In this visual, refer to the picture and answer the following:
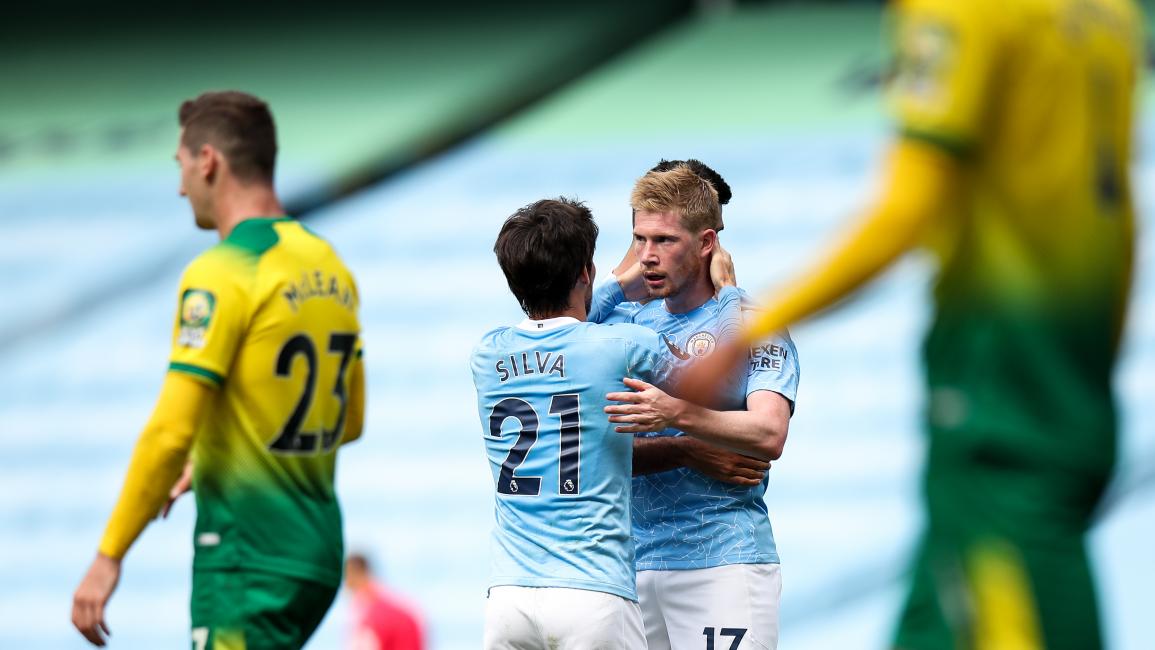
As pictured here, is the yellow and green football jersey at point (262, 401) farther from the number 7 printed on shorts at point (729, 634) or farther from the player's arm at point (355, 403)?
the number 7 printed on shorts at point (729, 634)

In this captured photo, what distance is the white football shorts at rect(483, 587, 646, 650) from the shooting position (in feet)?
13.2

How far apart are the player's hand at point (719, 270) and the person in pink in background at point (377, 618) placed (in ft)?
25.9

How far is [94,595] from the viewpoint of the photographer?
3.93m

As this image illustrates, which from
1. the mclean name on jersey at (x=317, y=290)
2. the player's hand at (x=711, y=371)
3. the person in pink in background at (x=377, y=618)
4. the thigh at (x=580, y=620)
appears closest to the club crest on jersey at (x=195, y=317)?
the mclean name on jersey at (x=317, y=290)

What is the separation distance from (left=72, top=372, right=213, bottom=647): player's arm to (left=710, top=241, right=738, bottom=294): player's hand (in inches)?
67.3

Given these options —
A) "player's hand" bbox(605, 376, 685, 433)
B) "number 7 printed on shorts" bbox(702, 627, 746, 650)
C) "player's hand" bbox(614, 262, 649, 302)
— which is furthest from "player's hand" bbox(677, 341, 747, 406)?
"player's hand" bbox(614, 262, 649, 302)

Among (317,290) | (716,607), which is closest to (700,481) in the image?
(716,607)

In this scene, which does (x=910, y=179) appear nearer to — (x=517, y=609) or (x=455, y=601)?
(x=517, y=609)

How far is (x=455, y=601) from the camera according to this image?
13.5m

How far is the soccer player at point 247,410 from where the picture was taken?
4051 mm

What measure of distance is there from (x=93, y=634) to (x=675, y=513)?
176cm

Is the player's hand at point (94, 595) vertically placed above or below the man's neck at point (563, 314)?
below

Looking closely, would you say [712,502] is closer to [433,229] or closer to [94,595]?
[94,595]

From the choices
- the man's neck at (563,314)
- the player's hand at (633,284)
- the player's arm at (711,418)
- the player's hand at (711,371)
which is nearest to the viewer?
the player's hand at (711,371)
